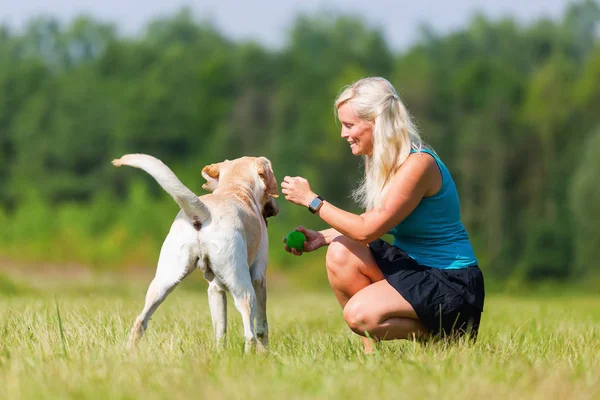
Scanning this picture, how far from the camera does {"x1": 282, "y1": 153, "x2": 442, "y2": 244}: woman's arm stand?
512cm

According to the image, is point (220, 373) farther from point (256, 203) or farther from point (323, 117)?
point (323, 117)

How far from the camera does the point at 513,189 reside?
124ft

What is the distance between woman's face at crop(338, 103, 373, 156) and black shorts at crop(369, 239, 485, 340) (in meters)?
0.73

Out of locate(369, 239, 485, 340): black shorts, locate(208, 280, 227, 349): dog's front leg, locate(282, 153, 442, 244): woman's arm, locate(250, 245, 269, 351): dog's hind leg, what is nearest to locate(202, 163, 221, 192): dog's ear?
locate(250, 245, 269, 351): dog's hind leg

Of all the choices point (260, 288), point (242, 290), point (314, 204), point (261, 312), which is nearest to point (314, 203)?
point (314, 204)

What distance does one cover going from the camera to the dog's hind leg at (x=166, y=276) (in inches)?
189

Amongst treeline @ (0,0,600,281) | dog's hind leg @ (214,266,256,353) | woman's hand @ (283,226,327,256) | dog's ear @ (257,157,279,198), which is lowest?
dog's hind leg @ (214,266,256,353)

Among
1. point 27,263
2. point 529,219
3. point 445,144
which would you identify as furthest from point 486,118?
point 27,263

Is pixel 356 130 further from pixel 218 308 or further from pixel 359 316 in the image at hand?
pixel 218 308

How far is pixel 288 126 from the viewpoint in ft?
149

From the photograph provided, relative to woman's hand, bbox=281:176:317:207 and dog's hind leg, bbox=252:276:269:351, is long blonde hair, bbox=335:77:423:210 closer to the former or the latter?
woman's hand, bbox=281:176:317:207

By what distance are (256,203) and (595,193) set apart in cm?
2887

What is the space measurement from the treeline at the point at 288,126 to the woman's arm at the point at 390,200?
68.6ft

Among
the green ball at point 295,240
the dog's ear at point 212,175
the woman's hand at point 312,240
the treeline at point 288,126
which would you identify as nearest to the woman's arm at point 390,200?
the green ball at point 295,240
